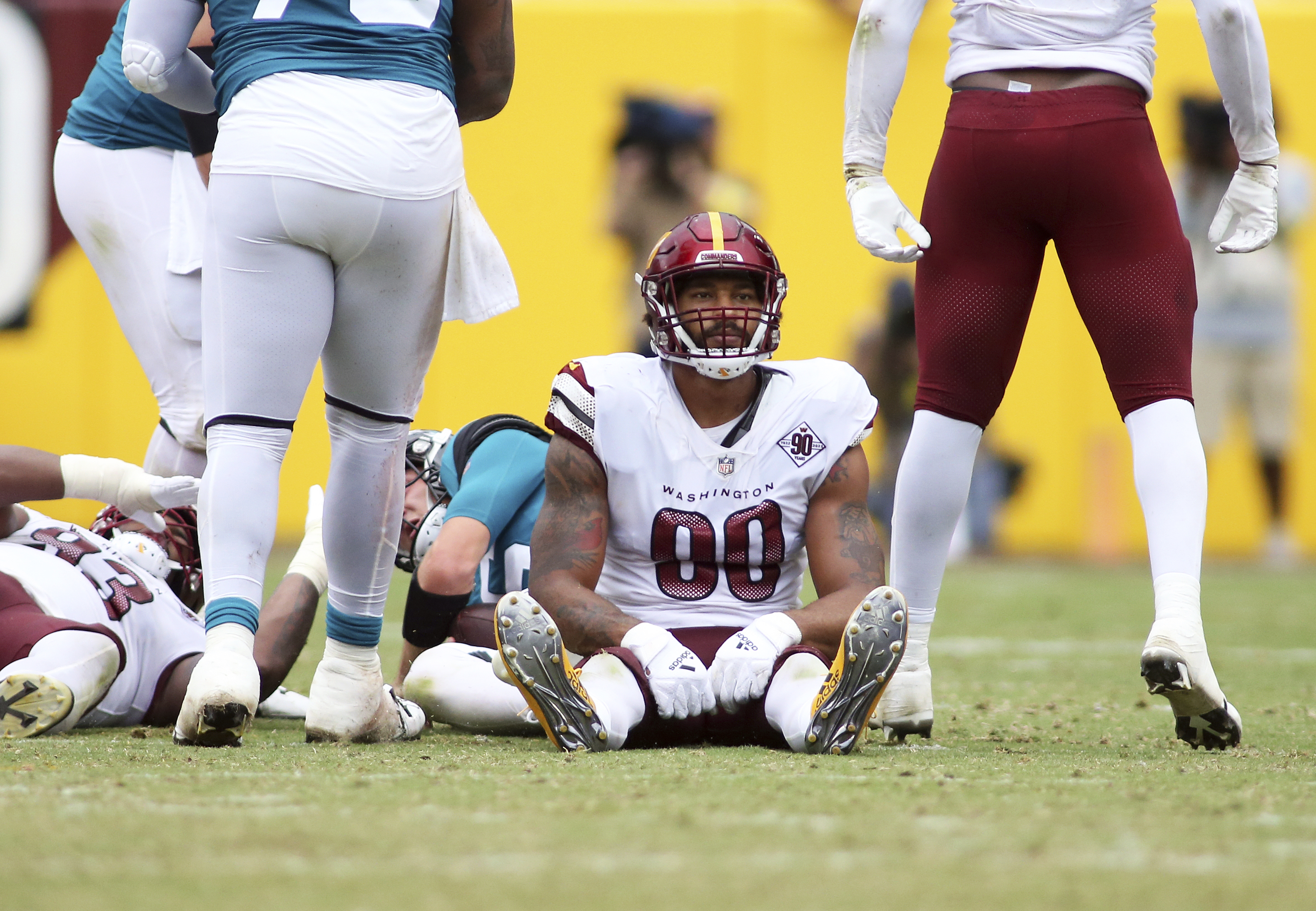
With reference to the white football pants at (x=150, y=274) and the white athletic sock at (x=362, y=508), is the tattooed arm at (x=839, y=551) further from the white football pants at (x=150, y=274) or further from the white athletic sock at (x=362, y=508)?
the white football pants at (x=150, y=274)

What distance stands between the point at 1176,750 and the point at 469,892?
165 centimetres

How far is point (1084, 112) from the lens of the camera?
113 inches

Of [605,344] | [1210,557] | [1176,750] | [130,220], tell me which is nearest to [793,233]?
[605,344]

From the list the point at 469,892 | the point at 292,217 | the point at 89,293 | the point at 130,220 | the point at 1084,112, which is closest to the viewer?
the point at 469,892

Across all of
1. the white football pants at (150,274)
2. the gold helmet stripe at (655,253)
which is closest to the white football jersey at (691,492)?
the gold helmet stripe at (655,253)

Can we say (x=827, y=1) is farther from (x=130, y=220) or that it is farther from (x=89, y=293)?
(x=130, y=220)

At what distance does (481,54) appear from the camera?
9.73 feet

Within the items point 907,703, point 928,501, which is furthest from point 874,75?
point 907,703

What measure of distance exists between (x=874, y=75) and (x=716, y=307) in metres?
0.54

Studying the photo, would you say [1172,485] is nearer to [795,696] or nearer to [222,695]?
[795,696]

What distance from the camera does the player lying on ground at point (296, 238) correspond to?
2.63 metres

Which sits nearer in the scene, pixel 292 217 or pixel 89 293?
pixel 292 217

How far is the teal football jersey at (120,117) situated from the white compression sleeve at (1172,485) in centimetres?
222

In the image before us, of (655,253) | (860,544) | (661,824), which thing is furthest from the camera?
(655,253)
